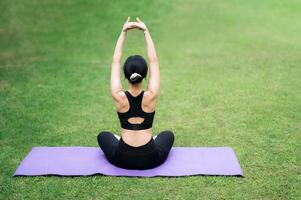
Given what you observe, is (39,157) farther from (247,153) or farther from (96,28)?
(96,28)

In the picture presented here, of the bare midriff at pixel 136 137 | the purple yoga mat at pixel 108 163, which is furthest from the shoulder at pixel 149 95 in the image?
the purple yoga mat at pixel 108 163

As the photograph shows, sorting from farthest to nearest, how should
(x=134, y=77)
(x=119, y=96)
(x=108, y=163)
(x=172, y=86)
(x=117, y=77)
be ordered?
1. (x=172, y=86)
2. (x=108, y=163)
3. (x=117, y=77)
4. (x=119, y=96)
5. (x=134, y=77)

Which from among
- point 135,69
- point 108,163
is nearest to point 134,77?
point 135,69

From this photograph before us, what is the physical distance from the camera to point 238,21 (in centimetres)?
1287

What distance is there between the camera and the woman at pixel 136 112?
4.66 m

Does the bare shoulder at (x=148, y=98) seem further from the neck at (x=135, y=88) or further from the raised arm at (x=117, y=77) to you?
the raised arm at (x=117, y=77)

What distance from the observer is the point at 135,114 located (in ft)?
15.6

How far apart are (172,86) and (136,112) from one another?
3.30 metres

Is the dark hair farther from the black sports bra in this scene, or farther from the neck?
the black sports bra

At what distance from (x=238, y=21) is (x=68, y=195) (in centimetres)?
955

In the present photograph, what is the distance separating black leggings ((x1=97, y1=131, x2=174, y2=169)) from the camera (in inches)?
188

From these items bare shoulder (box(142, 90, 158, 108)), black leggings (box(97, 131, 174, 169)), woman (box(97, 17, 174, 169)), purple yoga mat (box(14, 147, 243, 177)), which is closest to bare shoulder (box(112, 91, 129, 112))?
woman (box(97, 17, 174, 169))

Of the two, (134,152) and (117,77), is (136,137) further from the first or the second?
(117,77)

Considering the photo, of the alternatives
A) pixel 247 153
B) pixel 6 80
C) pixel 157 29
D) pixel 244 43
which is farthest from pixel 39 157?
pixel 157 29
